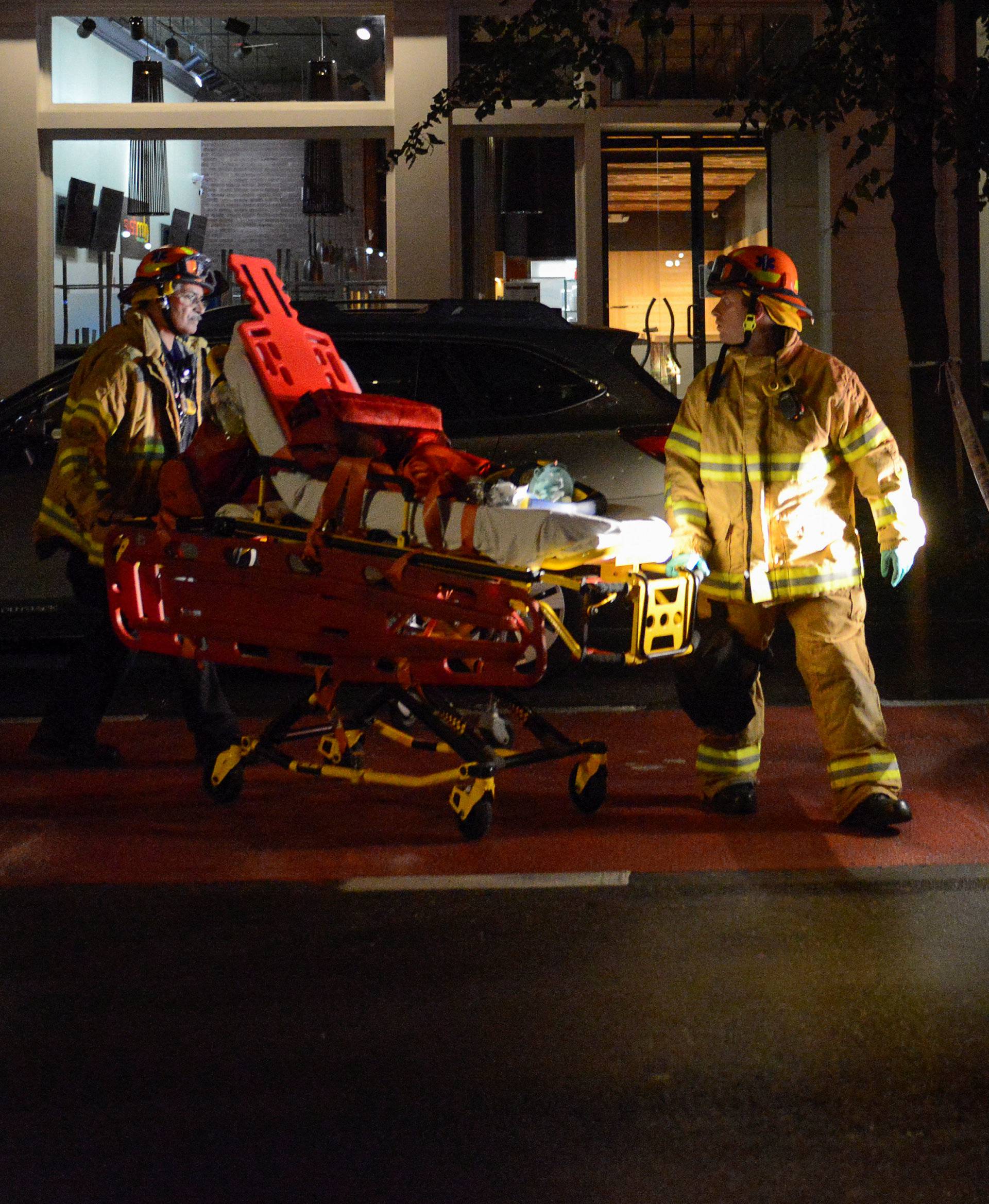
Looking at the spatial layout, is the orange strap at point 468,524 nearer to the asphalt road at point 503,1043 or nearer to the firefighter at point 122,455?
the asphalt road at point 503,1043

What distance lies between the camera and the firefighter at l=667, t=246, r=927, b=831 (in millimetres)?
5414

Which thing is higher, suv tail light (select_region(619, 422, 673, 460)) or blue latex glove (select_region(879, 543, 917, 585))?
suv tail light (select_region(619, 422, 673, 460))

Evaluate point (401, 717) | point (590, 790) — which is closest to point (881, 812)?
point (590, 790)

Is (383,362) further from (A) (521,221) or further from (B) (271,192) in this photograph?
(A) (521,221)

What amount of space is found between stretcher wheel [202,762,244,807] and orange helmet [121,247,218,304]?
179 centimetres

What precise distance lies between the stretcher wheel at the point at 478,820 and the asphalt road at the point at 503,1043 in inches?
21.4

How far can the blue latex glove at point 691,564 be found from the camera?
535 cm

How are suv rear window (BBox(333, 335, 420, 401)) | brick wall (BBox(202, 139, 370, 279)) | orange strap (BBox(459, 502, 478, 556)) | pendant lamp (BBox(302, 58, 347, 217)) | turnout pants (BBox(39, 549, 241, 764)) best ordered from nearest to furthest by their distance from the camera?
orange strap (BBox(459, 502, 478, 556)) < turnout pants (BBox(39, 549, 241, 764)) < suv rear window (BBox(333, 335, 420, 401)) < pendant lamp (BBox(302, 58, 347, 217)) < brick wall (BBox(202, 139, 370, 279))

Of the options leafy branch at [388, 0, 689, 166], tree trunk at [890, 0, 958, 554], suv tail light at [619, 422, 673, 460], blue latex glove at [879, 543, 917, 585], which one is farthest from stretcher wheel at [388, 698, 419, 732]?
tree trunk at [890, 0, 958, 554]

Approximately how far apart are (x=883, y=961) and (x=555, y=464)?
6.19ft

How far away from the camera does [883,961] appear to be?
13.8 ft

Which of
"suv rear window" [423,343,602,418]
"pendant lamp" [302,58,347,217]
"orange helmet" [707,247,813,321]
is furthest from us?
"pendant lamp" [302,58,347,217]

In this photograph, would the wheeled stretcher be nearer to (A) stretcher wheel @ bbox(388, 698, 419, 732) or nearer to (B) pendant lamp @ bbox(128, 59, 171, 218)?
(A) stretcher wheel @ bbox(388, 698, 419, 732)

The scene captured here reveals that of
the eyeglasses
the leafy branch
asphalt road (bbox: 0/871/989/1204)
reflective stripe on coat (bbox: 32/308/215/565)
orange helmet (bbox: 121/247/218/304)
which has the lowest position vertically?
asphalt road (bbox: 0/871/989/1204)
